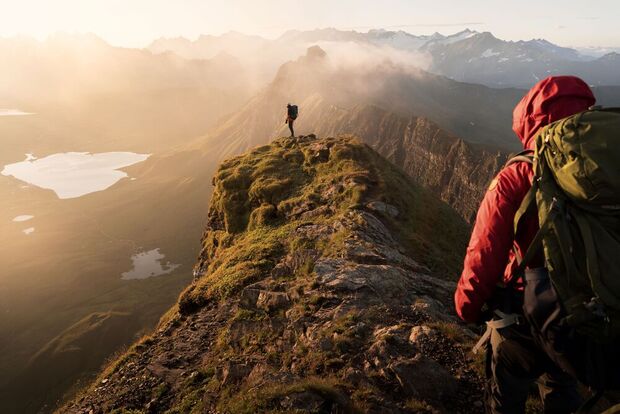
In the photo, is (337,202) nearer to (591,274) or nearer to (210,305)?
(210,305)

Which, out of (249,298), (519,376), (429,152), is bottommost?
(429,152)

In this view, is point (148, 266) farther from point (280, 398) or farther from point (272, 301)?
point (280, 398)

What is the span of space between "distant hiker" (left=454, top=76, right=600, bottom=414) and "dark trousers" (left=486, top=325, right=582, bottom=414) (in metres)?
0.01

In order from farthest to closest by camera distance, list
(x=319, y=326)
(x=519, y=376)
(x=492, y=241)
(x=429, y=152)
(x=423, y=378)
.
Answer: (x=429, y=152)
(x=319, y=326)
(x=423, y=378)
(x=519, y=376)
(x=492, y=241)

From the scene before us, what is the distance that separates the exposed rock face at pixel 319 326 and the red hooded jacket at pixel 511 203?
170 inches

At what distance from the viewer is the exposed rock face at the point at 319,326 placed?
8.27m

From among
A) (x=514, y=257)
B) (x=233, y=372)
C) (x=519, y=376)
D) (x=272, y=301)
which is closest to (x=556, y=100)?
(x=514, y=257)

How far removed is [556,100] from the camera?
420cm

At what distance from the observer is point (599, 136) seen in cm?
337

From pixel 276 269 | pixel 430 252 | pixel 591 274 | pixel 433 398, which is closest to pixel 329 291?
pixel 276 269

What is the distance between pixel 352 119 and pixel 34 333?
136 m

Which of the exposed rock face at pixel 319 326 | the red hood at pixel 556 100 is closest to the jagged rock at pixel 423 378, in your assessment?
the exposed rock face at pixel 319 326

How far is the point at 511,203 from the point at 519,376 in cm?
226

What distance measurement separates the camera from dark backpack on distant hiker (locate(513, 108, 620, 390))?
11.1 ft
